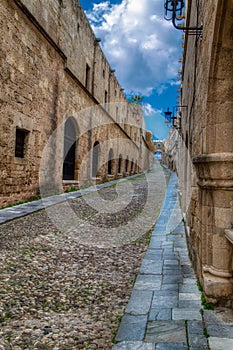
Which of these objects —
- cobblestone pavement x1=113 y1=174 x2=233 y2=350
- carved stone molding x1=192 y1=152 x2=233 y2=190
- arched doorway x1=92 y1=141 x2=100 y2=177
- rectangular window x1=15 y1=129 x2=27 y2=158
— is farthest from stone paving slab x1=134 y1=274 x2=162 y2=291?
arched doorway x1=92 y1=141 x2=100 y2=177

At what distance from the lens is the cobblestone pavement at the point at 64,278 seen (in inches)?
82.0

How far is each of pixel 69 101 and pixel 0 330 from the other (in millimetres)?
9929

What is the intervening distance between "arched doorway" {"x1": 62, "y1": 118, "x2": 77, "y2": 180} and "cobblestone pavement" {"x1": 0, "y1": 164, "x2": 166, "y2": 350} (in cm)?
554

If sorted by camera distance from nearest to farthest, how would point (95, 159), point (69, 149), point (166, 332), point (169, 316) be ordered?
point (166, 332)
point (169, 316)
point (69, 149)
point (95, 159)

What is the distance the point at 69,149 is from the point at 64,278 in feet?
30.3

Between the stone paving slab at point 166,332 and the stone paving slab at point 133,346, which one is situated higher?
the stone paving slab at point 166,332

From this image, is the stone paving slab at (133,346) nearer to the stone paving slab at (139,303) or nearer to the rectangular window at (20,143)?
the stone paving slab at (139,303)

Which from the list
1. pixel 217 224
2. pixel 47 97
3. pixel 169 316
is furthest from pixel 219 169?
pixel 47 97

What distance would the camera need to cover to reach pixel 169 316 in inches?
90.5

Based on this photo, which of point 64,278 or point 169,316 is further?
point 64,278

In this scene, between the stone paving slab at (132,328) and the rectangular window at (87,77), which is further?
the rectangular window at (87,77)

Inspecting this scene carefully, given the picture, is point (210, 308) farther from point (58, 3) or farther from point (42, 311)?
point (58, 3)

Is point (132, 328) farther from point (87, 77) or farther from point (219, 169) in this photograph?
point (87, 77)

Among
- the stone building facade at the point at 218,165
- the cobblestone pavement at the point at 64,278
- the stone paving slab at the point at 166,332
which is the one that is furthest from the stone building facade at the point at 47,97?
the stone paving slab at the point at 166,332
